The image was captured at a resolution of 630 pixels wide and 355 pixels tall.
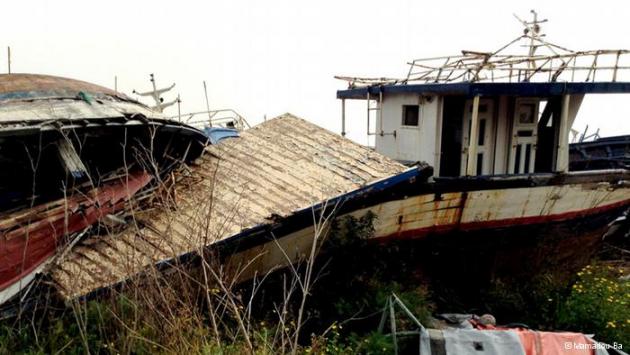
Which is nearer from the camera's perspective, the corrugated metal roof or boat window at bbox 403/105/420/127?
the corrugated metal roof

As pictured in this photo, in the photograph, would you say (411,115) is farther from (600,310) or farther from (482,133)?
(600,310)

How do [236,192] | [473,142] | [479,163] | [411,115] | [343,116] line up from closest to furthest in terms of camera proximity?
[236,192] → [473,142] → [479,163] → [411,115] → [343,116]

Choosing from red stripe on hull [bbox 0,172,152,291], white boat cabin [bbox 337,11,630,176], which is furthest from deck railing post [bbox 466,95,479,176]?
red stripe on hull [bbox 0,172,152,291]

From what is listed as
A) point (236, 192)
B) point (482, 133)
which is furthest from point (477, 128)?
point (236, 192)

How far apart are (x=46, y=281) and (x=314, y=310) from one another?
305cm

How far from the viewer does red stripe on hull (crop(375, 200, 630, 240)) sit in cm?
756

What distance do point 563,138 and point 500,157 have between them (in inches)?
52.0

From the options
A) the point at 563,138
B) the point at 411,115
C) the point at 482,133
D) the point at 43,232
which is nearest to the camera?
the point at 43,232

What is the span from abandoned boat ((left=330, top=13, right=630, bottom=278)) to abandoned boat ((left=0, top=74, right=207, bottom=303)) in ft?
12.5

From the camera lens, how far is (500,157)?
902 centimetres

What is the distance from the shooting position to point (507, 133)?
355 inches

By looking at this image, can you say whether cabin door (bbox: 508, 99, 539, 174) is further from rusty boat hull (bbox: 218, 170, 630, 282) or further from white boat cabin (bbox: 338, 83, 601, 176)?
rusty boat hull (bbox: 218, 170, 630, 282)

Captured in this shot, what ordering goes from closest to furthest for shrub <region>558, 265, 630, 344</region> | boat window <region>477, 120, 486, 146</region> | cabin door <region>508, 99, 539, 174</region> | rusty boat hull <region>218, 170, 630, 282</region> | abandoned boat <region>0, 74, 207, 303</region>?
1. abandoned boat <region>0, 74, 207, 303</region>
2. shrub <region>558, 265, 630, 344</region>
3. rusty boat hull <region>218, 170, 630, 282</region>
4. boat window <region>477, 120, 486, 146</region>
5. cabin door <region>508, 99, 539, 174</region>

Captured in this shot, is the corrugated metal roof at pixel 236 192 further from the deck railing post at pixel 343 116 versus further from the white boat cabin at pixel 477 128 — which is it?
the deck railing post at pixel 343 116
